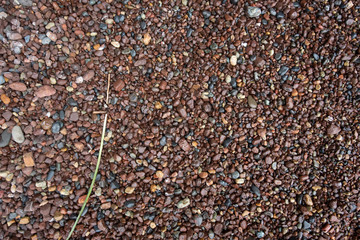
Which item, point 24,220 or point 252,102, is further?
point 252,102

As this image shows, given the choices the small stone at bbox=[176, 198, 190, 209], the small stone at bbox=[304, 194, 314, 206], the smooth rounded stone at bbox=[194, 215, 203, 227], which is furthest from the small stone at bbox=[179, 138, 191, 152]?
the small stone at bbox=[304, 194, 314, 206]

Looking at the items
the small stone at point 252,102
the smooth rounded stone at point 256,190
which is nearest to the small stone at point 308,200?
the smooth rounded stone at point 256,190

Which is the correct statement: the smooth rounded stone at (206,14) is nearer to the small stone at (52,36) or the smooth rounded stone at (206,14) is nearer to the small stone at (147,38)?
the small stone at (147,38)

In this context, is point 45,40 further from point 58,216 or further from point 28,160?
point 58,216

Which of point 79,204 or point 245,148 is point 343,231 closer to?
point 245,148

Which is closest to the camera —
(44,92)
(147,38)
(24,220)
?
(24,220)

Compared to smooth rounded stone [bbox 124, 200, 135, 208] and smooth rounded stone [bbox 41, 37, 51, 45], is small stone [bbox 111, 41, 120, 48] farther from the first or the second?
smooth rounded stone [bbox 124, 200, 135, 208]

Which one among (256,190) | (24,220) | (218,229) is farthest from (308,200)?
(24,220)
